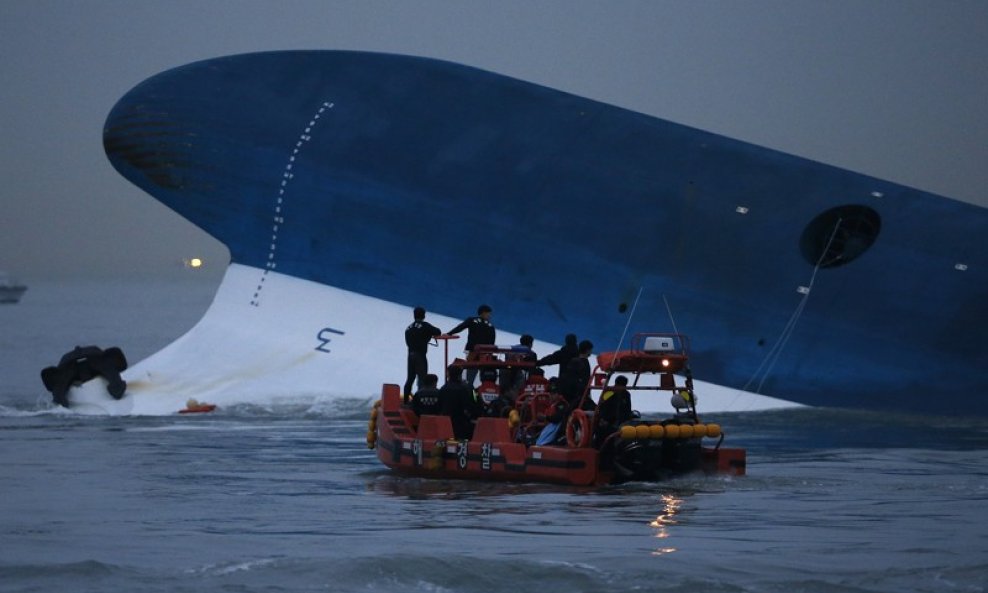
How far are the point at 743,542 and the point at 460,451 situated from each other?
16.1 ft

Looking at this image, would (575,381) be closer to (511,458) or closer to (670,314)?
(511,458)

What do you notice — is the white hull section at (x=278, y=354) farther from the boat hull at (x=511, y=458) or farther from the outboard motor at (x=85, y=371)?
the boat hull at (x=511, y=458)

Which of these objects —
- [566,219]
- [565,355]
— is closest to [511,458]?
[565,355]

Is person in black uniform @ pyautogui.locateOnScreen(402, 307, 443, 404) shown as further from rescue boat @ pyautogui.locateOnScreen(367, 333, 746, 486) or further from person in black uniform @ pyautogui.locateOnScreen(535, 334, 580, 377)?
person in black uniform @ pyautogui.locateOnScreen(535, 334, 580, 377)

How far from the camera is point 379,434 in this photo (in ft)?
61.1

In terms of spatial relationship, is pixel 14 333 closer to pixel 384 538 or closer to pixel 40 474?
pixel 40 474

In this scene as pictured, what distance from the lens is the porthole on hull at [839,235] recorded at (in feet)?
81.0

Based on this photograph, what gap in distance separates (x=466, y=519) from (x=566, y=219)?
12.1 meters

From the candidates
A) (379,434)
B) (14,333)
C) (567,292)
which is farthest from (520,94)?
(14,333)

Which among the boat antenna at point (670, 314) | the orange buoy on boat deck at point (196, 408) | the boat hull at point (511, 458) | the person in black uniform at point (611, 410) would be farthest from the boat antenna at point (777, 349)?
the person in black uniform at point (611, 410)

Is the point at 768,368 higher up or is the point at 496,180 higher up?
the point at 496,180

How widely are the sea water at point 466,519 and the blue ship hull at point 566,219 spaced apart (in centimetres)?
173

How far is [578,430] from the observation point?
1598cm

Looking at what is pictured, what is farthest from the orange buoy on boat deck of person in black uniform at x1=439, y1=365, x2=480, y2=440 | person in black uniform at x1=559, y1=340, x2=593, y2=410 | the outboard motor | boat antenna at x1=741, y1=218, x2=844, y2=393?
person in black uniform at x1=559, y1=340, x2=593, y2=410
